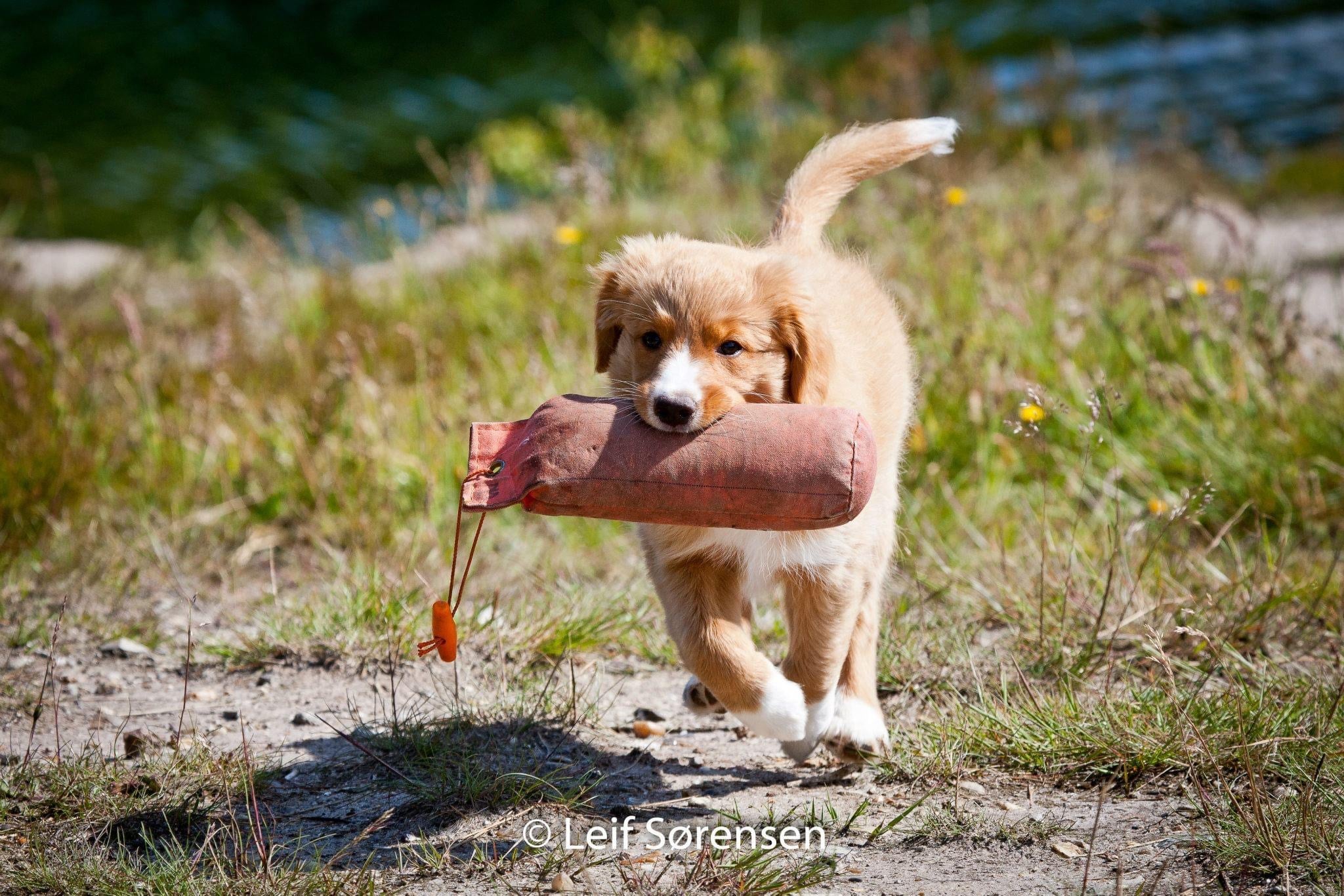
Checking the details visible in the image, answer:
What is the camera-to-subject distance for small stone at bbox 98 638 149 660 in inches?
153

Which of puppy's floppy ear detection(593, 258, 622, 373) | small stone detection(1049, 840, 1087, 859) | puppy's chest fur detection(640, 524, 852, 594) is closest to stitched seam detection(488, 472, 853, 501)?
puppy's chest fur detection(640, 524, 852, 594)

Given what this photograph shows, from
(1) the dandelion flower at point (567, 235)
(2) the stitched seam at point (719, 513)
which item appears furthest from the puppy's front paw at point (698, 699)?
(1) the dandelion flower at point (567, 235)

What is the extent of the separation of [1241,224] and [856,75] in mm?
2897

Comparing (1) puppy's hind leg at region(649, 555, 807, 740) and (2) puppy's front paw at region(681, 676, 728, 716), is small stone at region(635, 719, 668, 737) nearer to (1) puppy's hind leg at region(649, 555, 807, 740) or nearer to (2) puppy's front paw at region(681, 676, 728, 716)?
(2) puppy's front paw at region(681, 676, 728, 716)

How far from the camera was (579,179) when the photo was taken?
6094 mm

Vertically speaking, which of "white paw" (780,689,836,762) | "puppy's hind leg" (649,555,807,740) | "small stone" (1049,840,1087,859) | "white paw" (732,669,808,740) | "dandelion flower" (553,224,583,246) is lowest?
"small stone" (1049,840,1087,859)

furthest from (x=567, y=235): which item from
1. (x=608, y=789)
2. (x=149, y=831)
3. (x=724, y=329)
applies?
(x=149, y=831)

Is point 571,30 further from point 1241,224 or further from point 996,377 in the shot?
point 996,377

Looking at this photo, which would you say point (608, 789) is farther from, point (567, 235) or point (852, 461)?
point (567, 235)

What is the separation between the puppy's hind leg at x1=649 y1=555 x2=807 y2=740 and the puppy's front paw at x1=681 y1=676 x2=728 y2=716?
0.29 m

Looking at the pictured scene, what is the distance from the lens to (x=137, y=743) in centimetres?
327

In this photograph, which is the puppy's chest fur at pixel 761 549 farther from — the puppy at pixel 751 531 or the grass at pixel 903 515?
the grass at pixel 903 515

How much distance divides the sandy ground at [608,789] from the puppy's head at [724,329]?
1.00m

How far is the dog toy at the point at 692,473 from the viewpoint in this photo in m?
2.78
